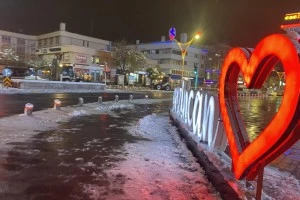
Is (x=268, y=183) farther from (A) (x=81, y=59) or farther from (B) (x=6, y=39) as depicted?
(B) (x=6, y=39)

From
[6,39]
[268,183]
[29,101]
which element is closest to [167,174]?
[268,183]

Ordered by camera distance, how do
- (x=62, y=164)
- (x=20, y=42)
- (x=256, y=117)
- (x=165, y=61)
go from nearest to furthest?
(x=62, y=164)
(x=256, y=117)
(x=165, y=61)
(x=20, y=42)

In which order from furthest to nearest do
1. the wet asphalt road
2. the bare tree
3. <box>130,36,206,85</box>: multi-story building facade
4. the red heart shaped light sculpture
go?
1. <box>130,36,206,85</box>: multi-story building facade
2. the bare tree
3. the wet asphalt road
4. the red heart shaped light sculpture

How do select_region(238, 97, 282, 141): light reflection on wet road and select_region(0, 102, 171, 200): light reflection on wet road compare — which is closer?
select_region(0, 102, 171, 200): light reflection on wet road

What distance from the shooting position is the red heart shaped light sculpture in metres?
3.69

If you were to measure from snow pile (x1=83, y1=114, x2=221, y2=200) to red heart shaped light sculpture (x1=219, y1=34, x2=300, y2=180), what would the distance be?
0.95 m

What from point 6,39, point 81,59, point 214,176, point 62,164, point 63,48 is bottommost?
point 62,164

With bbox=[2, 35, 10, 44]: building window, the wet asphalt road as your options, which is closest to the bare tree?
bbox=[2, 35, 10, 44]: building window

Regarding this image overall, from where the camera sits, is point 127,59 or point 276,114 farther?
point 127,59

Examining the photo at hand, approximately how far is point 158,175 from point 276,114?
3.06m

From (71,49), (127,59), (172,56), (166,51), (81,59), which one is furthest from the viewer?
(166,51)

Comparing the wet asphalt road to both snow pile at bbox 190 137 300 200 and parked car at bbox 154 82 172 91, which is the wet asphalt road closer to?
snow pile at bbox 190 137 300 200

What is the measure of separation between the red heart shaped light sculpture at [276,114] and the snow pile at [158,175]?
0.95 meters

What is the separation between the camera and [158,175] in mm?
6504
